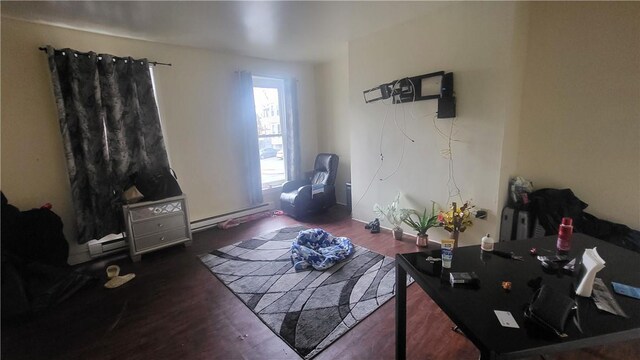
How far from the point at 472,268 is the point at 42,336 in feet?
8.73

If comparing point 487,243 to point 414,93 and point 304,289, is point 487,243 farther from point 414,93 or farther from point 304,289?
point 414,93

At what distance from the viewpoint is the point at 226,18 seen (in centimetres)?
255

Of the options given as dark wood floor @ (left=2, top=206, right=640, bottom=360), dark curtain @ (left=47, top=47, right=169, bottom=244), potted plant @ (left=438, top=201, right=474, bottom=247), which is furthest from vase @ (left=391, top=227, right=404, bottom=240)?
dark curtain @ (left=47, top=47, right=169, bottom=244)

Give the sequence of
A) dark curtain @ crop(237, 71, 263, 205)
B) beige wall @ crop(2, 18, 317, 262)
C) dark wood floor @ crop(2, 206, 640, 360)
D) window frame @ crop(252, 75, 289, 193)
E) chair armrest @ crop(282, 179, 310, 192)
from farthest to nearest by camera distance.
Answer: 1. chair armrest @ crop(282, 179, 310, 192)
2. window frame @ crop(252, 75, 289, 193)
3. dark curtain @ crop(237, 71, 263, 205)
4. beige wall @ crop(2, 18, 317, 262)
5. dark wood floor @ crop(2, 206, 640, 360)

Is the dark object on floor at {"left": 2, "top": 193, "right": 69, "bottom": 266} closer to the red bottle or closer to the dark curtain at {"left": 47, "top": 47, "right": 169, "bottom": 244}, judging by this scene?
the dark curtain at {"left": 47, "top": 47, "right": 169, "bottom": 244}

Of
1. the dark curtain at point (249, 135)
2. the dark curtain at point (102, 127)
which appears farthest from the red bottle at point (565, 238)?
the dark curtain at point (102, 127)

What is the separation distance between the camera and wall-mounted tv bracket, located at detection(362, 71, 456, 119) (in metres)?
2.54

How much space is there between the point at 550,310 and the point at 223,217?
3621 mm

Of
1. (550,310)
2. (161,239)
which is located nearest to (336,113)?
(161,239)

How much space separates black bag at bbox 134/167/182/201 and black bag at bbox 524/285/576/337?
3153mm

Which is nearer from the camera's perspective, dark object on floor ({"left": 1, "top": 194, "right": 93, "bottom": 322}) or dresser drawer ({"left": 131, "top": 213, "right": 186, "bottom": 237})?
dark object on floor ({"left": 1, "top": 194, "right": 93, "bottom": 322})

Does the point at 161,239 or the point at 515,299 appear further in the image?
the point at 161,239

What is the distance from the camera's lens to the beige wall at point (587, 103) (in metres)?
2.03

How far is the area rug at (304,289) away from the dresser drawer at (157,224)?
51 centimetres
